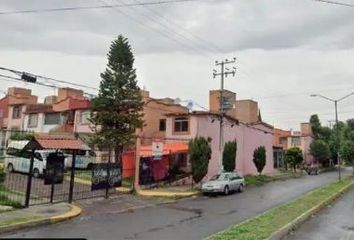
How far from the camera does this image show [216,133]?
144 ft

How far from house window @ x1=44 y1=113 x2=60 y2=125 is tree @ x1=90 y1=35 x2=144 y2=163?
692 inches

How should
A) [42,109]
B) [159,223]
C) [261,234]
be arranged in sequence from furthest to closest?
1. [42,109]
2. [159,223]
3. [261,234]

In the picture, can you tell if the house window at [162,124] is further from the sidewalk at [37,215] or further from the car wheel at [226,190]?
the sidewalk at [37,215]

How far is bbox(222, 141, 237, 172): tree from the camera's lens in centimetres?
4194

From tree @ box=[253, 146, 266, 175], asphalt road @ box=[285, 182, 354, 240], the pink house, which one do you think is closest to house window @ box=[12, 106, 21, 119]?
the pink house

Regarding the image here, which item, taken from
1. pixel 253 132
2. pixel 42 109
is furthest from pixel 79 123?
pixel 253 132

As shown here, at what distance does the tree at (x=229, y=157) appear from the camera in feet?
138

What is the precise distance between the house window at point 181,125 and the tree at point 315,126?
59.9 metres

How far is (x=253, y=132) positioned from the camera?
2175 inches

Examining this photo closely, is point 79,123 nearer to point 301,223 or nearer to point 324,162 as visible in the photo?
point 301,223

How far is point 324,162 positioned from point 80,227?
86062 millimetres

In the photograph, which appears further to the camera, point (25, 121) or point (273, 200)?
point (25, 121)

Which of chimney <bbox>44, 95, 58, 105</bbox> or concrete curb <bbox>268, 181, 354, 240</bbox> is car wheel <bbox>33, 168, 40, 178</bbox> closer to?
concrete curb <bbox>268, 181, 354, 240</bbox>

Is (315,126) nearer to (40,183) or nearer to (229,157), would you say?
(229,157)
